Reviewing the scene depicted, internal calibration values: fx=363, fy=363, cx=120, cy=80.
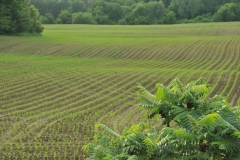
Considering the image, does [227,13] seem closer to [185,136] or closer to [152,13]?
[152,13]

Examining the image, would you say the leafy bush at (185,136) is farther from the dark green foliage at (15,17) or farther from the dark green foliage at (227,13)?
the dark green foliage at (227,13)

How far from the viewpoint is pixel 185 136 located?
568 cm

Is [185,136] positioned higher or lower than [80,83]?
higher

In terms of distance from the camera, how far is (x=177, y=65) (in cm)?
3797

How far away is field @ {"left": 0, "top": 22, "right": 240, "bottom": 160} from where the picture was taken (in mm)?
15414

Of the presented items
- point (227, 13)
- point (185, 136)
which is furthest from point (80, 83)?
point (227, 13)

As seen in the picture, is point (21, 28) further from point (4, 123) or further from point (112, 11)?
point (112, 11)

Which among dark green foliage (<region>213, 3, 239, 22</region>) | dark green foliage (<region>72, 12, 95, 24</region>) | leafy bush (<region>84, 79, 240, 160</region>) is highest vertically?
leafy bush (<region>84, 79, 240, 160</region>)

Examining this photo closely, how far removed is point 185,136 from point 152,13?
128095mm

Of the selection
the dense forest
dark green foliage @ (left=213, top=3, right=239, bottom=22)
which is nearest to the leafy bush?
the dense forest

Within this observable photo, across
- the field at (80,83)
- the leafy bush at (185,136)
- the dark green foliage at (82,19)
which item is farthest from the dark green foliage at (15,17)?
the dark green foliage at (82,19)

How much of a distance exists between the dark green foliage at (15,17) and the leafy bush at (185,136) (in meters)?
53.4

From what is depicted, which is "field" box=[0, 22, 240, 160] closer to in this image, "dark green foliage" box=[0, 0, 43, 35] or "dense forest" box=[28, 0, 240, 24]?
"dark green foliage" box=[0, 0, 43, 35]

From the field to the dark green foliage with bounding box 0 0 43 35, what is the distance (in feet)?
18.0
